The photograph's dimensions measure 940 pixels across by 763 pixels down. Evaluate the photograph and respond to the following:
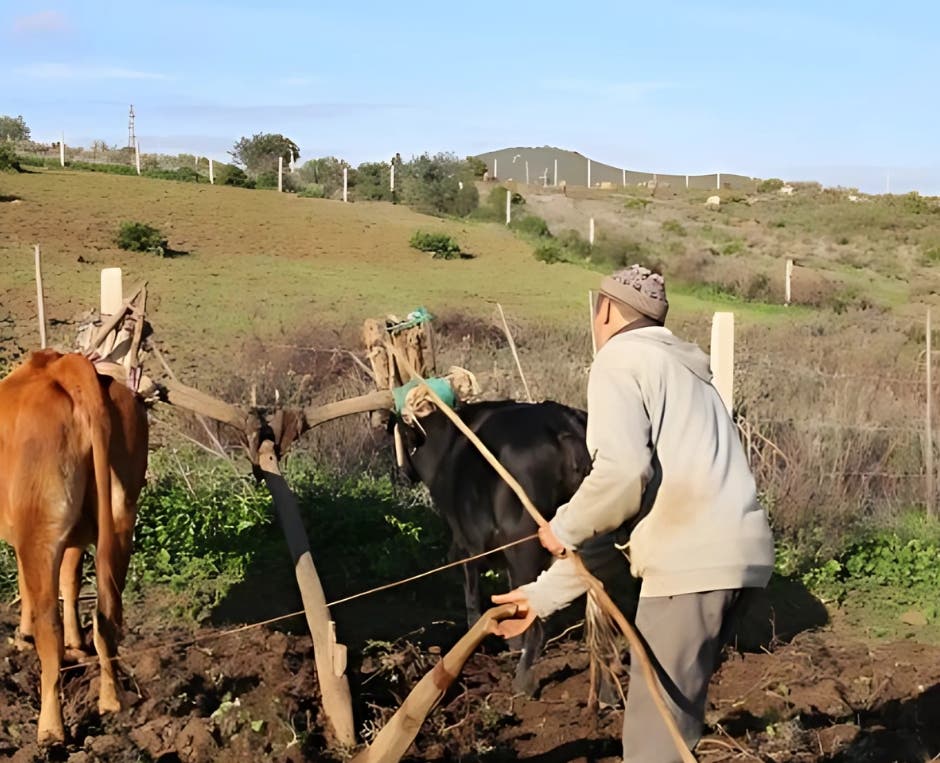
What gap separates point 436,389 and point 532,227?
34.7 meters

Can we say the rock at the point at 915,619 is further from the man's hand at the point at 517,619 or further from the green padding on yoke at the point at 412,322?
the man's hand at the point at 517,619

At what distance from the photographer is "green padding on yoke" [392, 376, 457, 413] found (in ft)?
25.5

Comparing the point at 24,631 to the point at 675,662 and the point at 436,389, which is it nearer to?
the point at 436,389

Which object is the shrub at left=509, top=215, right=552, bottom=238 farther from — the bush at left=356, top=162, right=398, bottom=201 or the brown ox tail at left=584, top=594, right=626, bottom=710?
the brown ox tail at left=584, top=594, right=626, bottom=710

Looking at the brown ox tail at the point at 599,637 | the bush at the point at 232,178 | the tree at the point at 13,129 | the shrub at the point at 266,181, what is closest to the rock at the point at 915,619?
the brown ox tail at the point at 599,637

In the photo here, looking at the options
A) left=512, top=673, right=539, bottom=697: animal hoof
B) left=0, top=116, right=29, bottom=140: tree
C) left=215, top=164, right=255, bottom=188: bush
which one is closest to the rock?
left=512, top=673, right=539, bottom=697: animal hoof

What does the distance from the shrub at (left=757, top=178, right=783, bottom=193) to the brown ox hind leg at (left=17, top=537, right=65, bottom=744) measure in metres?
75.8

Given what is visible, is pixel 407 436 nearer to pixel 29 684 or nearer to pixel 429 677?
pixel 29 684

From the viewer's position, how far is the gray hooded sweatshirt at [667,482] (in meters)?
4.12

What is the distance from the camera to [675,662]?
14.3ft

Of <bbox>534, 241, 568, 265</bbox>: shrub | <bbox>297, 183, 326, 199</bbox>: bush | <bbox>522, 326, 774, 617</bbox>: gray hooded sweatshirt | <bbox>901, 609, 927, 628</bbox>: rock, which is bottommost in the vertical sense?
<bbox>901, 609, 927, 628</bbox>: rock

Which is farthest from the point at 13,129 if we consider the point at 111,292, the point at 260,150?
the point at 111,292

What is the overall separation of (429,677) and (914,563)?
660 cm

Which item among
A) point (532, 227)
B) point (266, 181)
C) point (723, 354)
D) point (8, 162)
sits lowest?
point (723, 354)
